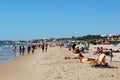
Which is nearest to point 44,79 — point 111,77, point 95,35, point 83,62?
point 111,77

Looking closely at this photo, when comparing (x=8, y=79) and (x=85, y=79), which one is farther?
(x=8, y=79)

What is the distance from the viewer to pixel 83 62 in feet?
72.5

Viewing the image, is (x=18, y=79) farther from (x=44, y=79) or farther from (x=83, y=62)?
(x=83, y=62)

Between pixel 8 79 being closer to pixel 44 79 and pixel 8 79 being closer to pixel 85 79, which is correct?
pixel 44 79

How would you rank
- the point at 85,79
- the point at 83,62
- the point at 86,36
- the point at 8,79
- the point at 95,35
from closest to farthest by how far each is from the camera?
1. the point at 85,79
2. the point at 8,79
3. the point at 83,62
4. the point at 95,35
5. the point at 86,36

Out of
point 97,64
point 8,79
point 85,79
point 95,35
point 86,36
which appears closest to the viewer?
point 85,79

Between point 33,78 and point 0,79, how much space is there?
1586 millimetres

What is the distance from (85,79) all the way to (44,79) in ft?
5.78

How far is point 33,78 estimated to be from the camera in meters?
13.8

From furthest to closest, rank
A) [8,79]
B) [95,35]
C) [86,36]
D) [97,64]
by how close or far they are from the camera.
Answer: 1. [86,36]
2. [95,35]
3. [97,64]
4. [8,79]

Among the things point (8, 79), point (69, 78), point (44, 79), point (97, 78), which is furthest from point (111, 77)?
point (8, 79)

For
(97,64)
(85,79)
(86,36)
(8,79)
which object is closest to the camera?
(85,79)

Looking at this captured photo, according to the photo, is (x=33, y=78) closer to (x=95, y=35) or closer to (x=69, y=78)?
(x=69, y=78)

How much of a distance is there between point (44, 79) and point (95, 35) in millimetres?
155353
